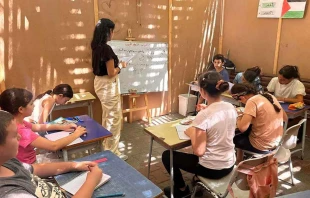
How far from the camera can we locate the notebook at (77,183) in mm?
1262

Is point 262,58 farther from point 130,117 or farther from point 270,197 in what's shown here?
point 270,197

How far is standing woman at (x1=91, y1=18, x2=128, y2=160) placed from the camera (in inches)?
108

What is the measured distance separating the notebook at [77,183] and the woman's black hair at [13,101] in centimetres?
67

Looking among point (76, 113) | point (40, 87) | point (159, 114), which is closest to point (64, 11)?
point (40, 87)

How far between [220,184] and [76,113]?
2.66 metres

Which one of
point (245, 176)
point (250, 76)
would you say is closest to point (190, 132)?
point (245, 176)

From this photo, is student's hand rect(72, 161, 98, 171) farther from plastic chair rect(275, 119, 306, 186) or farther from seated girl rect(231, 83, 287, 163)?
plastic chair rect(275, 119, 306, 186)

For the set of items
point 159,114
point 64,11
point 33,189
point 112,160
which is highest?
point 64,11

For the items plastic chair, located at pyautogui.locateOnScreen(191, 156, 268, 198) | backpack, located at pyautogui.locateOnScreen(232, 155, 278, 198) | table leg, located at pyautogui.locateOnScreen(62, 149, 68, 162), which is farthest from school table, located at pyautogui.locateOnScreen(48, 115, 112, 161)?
backpack, located at pyautogui.locateOnScreen(232, 155, 278, 198)

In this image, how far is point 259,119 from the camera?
229cm

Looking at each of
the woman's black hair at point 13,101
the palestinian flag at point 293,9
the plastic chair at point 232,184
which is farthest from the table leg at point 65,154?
the palestinian flag at point 293,9

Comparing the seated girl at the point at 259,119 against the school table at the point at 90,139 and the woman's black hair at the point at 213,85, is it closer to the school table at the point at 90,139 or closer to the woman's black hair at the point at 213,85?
the woman's black hair at the point at 213,85

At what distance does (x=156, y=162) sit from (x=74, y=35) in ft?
6.98

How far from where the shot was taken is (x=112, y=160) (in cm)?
158
